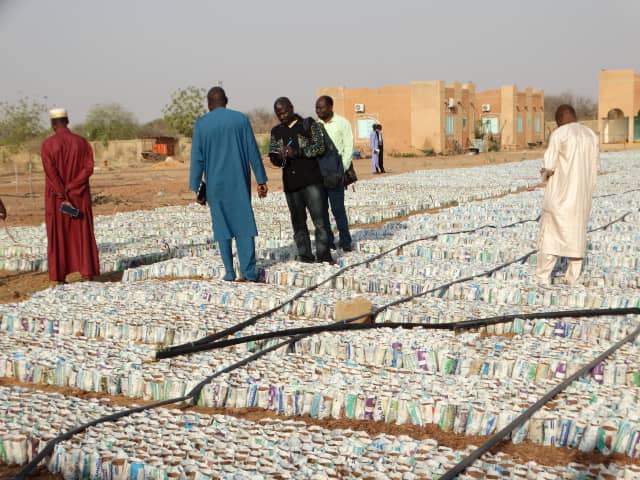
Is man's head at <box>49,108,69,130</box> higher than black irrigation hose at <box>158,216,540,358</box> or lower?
higher

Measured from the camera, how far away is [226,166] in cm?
641

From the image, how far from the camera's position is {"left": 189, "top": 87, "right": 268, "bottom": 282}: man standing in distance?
20.9 feet

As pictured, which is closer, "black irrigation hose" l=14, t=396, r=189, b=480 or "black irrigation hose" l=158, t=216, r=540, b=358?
"black irrigation hose" l=14, t=396, r=189, b=480

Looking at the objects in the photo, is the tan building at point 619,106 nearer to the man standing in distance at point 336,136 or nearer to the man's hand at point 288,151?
the man standing in distance at point 336,136

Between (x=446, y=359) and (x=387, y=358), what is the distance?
Answer: 0.34 metres

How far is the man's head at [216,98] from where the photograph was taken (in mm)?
6352

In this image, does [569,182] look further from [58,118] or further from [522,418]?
[58,118]

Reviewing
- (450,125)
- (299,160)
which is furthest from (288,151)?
(450,125)

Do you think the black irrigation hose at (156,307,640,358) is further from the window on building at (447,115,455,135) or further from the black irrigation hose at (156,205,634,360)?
the window on building at (447,115,455,135)

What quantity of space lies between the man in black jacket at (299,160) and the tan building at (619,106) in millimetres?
39357

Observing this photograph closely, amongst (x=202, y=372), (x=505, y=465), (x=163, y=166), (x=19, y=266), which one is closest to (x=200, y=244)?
(x=19, y=266)

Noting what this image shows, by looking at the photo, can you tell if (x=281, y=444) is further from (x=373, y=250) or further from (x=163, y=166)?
(x=163, y=166)

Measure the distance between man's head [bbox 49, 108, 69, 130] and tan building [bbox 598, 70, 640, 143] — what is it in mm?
Answer: 40310

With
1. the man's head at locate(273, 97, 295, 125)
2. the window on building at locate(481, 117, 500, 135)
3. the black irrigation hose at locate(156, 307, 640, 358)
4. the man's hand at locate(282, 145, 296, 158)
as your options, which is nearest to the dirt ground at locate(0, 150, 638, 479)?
the black irrigation hose at locate(156, 307, 640, 358)
